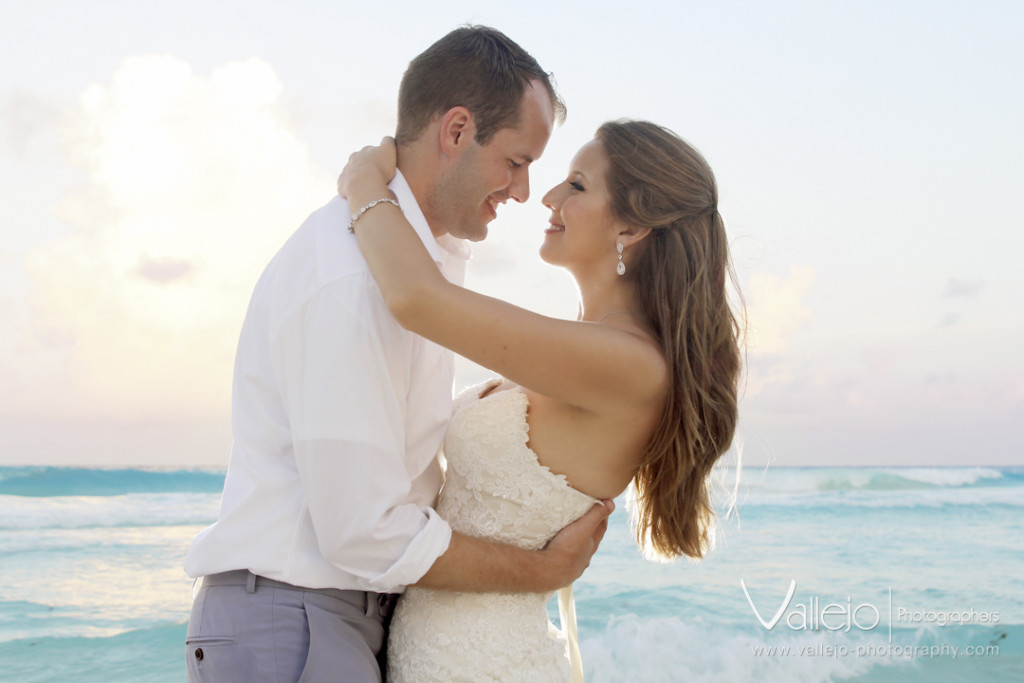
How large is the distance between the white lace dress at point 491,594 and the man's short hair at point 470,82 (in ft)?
2.91

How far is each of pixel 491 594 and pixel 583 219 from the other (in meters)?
1.29

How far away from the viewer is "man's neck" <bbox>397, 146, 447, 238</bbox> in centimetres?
259

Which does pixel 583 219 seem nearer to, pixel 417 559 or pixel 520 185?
pixel 520 185

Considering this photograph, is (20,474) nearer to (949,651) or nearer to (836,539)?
(836,539)

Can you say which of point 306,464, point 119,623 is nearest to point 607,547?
point 119,623

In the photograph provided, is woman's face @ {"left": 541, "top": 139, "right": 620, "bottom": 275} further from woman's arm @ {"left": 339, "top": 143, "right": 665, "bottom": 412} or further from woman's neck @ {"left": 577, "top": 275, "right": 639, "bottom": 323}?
woman's arm @ {"left": 339, "top": 143, "right": 665, "bottom": 412}

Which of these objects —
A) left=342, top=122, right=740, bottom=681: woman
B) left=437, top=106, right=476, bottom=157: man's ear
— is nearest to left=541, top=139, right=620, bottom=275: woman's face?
left=342, top=122, right=740, bottom=681: woman

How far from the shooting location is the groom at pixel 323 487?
79.2 inches

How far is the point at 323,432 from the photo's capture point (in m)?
2.00

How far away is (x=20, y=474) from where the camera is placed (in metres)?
20.9

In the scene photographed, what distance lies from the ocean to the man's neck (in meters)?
6.13

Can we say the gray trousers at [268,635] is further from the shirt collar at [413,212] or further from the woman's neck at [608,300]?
the woman's neck at [608,300]

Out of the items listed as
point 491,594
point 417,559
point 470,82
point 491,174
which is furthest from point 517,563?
point 470,82

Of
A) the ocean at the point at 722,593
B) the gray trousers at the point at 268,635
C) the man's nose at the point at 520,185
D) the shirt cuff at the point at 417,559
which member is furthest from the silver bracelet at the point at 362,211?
the ocean at the point at 722,593
